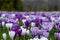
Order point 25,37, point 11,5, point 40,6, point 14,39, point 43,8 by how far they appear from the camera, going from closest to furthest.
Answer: point 14,39, point 25,37, point 11,5, point 43,8, point 40,6

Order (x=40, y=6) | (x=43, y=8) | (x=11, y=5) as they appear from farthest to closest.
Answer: (x=40, y=6) → (x=43, y=8) → (x=11, y=5)

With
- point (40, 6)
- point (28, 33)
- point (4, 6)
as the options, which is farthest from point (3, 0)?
point (28, 33)

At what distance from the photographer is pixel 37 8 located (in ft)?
57.3

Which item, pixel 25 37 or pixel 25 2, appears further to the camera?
pixel 25 2

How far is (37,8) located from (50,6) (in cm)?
96

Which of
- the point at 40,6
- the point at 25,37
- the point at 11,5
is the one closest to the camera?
the point at 25,37

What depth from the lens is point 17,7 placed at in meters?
14.0

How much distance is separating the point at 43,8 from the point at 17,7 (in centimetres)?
222

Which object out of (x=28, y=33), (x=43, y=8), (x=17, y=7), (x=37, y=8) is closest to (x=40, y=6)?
(x=37, y=8)

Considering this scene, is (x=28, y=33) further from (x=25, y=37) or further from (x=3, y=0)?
(x=3, y=0)

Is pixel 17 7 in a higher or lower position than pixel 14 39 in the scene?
lower

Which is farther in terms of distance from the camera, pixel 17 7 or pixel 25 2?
pixel 25 2

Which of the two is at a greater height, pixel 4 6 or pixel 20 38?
pixel 20 38

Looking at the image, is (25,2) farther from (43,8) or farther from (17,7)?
(17,7)
